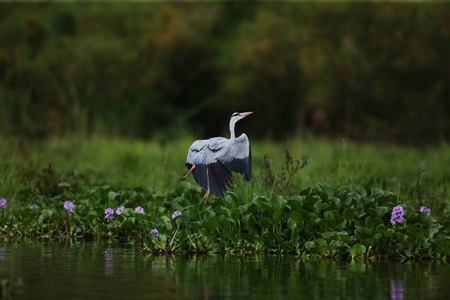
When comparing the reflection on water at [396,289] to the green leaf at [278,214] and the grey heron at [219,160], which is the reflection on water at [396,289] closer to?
the green leaf at [278,214]

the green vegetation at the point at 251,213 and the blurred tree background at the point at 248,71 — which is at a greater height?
the blurred tree background at the point at 248,71

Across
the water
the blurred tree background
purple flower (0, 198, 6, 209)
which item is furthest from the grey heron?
the blurred tree background

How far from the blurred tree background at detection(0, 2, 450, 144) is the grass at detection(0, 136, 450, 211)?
9.70ft

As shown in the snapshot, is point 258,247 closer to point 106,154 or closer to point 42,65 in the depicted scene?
point 106,154

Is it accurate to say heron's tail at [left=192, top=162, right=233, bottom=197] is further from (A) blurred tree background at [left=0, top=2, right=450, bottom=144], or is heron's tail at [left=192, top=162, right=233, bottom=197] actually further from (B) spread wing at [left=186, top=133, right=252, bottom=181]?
(A) blurred tree background at [left=0, top=2, right=450, bottom=144]

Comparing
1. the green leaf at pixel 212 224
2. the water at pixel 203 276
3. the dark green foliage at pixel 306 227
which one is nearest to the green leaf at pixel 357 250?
the dark green foliage at pixel 306 227

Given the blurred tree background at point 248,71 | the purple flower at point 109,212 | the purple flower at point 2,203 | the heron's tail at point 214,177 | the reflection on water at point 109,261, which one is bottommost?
the reflection on water at point 109,261

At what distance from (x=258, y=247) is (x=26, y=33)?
16.3 meters

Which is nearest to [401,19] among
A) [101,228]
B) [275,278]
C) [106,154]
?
[106,154]

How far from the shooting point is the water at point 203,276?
14.8 feet

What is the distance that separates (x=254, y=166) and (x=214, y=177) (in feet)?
9.40

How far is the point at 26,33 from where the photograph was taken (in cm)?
2083

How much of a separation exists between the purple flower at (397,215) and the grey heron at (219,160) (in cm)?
139

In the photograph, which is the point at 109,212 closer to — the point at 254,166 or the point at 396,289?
the point at 254,166
